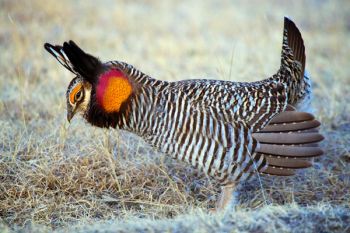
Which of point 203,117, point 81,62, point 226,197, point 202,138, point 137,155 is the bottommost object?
point 226,197

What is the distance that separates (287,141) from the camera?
3934mm

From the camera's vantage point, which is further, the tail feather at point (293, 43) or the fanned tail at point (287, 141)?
the tail feather at point (293, 43)

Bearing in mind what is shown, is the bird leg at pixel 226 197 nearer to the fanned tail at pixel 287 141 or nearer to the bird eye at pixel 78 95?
the fanned tail at pixel 287 141

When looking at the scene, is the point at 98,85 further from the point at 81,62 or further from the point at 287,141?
the point at 287,141

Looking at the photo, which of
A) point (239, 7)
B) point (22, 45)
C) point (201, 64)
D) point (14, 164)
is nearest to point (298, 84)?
point (14, 164)

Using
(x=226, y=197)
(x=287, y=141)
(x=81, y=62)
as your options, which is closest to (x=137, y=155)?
(x=226, y=197)

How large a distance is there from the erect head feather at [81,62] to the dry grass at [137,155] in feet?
2.72

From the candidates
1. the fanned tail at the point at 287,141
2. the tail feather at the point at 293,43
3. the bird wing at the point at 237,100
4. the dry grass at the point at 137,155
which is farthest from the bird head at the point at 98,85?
the tail feather at the point at 293,43

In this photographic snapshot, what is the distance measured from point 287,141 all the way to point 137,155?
58.7 inches

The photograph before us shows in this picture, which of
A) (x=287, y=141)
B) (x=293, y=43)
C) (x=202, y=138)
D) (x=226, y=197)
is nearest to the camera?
(x=202, y=138)

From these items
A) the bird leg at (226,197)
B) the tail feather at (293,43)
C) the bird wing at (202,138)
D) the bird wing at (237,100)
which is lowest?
the bird leg at (226,197)

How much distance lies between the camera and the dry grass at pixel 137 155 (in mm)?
3646

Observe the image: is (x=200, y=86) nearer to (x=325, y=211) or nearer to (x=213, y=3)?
(x=325, y=211)

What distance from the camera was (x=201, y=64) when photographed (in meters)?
8.07
